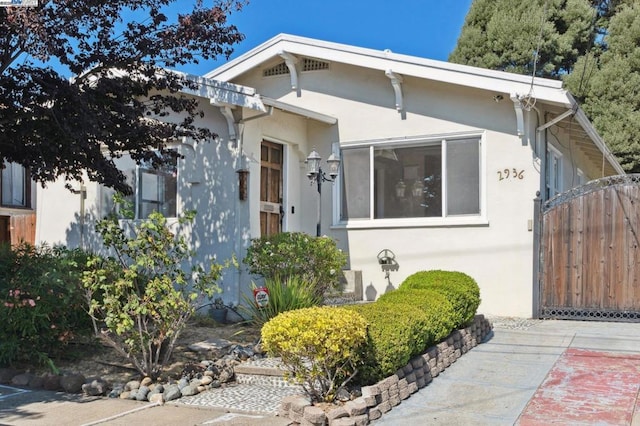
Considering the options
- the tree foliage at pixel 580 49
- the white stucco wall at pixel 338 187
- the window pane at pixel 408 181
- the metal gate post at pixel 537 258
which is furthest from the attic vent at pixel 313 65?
the tree foliage at pixel 580 49

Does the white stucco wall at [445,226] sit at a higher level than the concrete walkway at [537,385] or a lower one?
higher

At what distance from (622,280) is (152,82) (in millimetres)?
7726

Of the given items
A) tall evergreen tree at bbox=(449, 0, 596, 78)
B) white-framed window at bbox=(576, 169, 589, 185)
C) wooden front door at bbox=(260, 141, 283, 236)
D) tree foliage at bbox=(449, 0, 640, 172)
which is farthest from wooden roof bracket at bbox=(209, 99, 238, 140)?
tall evergreen tree at bbox=(449, 0, 596, 78)

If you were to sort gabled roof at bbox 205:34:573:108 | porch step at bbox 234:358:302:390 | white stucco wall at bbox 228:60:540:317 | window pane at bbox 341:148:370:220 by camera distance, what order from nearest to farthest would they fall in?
porch step at bbox 234:358:302:390 → gabled roof at bbox 205:34:573:108 → white stucco wall at bbox 228:60:540:317 → window pane at bbox 341:148:370:220

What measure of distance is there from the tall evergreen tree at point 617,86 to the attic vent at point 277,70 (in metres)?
13.3

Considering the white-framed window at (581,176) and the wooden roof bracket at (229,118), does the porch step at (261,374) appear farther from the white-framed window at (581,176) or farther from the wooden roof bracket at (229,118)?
the white-framed window at (581,176)

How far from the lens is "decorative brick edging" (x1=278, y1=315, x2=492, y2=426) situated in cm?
484

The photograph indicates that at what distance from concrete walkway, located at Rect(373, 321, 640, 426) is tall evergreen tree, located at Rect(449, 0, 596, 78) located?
15.2 m

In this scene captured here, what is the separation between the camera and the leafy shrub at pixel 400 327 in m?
5.44

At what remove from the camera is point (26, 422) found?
502 centimetres

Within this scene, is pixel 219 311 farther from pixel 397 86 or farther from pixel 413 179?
pixel 397 86

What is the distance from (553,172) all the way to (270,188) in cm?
558

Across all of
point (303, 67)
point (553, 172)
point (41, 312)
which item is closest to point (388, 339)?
point (41, 312)

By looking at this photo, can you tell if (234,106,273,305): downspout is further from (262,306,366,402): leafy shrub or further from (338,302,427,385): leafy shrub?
(262,306,366,402): leafy shrub
